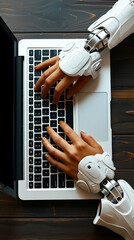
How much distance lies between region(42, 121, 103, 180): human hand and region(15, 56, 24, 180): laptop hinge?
79 mm

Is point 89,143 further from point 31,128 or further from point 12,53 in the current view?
point 12,53

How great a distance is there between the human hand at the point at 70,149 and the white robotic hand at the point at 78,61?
16 centimetres

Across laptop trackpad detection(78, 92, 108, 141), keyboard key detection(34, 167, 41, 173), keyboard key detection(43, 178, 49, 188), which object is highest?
laptop trackpad detection(78, 92, 108, 141)

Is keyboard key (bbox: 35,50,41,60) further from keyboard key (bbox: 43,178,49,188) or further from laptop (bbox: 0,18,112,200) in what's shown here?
keyboard key (bbox: 43,178,49,188)

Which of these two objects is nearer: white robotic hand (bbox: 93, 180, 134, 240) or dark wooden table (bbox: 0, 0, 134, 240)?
white robotic hand (bbox: 93, 180, 134, 240)

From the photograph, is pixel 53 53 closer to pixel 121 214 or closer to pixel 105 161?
pixel 105 161

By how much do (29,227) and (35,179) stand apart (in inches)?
6.8

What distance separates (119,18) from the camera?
72 cm

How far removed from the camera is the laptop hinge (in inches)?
30.0

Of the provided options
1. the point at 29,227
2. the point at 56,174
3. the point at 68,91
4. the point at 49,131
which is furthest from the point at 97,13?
the point at 29,227

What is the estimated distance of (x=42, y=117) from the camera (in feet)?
2.52

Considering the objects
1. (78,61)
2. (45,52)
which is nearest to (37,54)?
(45,52)

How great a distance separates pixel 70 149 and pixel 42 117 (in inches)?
5.2

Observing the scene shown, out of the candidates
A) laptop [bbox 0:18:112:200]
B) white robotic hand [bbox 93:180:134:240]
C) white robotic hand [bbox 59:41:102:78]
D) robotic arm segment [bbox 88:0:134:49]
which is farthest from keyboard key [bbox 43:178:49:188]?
robotic arm segment [bbox 88:0:134:49]
